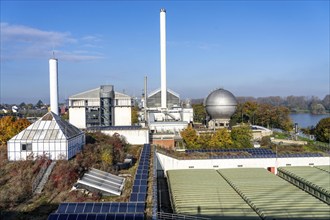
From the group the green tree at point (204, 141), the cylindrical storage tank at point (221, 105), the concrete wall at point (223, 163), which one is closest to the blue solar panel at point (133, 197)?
the concrete wall at point (223, 163)

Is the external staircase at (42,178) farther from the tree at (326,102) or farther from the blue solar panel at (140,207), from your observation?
the tree at (326,102)

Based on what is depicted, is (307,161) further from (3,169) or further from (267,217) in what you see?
(3,169)

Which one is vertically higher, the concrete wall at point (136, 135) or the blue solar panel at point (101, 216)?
the concrete wall at point (136, 135)

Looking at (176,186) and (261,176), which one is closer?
(176,186)

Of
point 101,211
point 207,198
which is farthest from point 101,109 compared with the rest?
point 101,211

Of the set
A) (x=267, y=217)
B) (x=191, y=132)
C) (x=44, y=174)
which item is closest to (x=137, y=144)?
(x=191, y=132)
